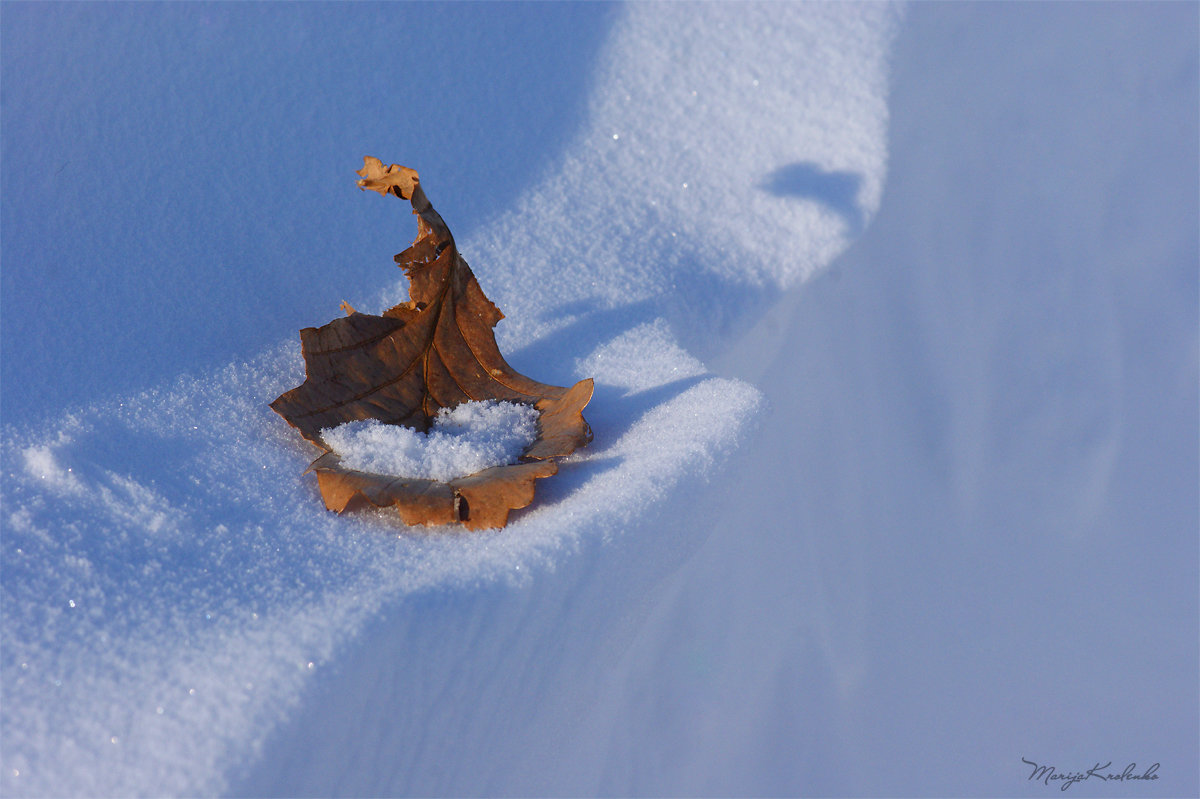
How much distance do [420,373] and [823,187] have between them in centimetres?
63

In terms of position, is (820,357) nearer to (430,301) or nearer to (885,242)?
(885,242)

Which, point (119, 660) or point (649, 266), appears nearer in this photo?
point (119, 660)

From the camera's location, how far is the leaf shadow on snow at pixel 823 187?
1211 mm

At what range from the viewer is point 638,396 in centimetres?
95

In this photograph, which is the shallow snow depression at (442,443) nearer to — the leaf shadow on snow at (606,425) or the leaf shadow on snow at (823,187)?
the leaf shadow on snow at (606,425)

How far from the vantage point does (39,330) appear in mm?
873

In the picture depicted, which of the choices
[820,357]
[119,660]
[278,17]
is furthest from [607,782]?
[278,17]

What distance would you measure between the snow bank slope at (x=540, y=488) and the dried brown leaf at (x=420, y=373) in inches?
1.4

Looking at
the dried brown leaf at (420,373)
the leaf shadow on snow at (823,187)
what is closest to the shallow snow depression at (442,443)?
the dried brown leaf at (420,373)

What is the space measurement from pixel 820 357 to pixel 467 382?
47cm

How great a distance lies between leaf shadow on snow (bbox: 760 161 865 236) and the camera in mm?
1211
